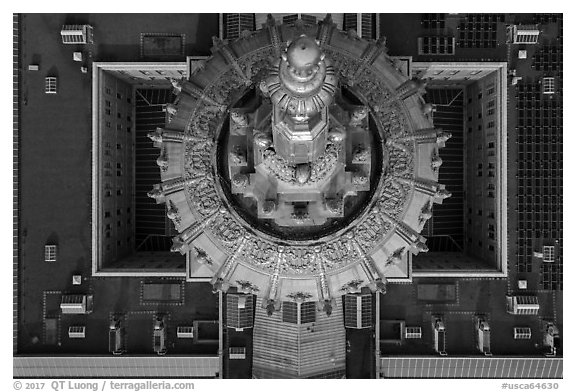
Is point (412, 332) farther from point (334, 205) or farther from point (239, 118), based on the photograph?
point (239, 118)

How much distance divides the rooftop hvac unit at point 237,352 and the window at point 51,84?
28154 millimetres

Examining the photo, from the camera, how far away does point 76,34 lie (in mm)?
38594

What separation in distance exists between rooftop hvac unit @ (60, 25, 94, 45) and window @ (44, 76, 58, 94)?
3387 millimetres

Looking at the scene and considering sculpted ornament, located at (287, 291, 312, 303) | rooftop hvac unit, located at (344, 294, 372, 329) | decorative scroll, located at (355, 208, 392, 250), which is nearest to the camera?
decorative scroll, located at (355, 208, 392, 250)

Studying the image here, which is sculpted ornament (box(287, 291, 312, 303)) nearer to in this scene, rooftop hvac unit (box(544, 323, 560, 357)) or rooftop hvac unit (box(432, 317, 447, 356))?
rooftop hvac unit (box(432, 317, 447, 356))

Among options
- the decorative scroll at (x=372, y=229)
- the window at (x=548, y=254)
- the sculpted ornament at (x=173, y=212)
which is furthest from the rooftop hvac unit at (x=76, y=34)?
the window at (x=548, y=254)

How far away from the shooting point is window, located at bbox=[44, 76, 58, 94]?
1554 inches

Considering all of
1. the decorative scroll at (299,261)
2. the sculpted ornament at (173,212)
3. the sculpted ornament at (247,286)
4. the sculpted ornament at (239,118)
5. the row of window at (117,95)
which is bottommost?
the sculpted ornament at (247,286)

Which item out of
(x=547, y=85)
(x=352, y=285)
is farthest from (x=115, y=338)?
(x=547, y=85)

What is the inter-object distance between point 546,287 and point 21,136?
49.2 meters

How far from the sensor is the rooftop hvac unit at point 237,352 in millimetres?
39938

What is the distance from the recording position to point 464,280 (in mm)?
40000

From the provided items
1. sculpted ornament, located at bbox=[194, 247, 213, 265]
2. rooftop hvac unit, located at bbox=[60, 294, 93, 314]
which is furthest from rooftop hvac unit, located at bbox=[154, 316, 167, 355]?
sculpted ornament, located at bbox=[194, 247, 213, 265]

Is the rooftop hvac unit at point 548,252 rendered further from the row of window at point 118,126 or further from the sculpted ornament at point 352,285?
the row of window at point 118,126
